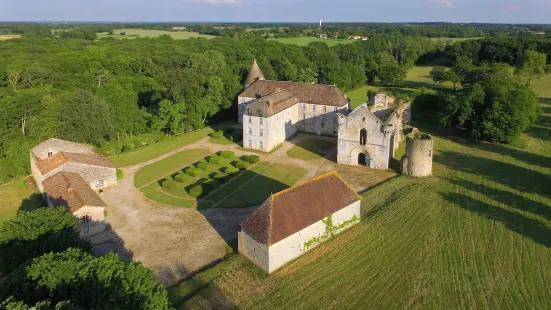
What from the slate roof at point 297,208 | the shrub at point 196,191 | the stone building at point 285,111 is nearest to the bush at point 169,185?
the shrub at point 196,191

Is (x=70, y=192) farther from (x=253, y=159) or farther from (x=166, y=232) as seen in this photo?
(x=253, y=159)

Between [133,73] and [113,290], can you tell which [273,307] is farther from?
[133,73]

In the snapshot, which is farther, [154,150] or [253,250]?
[154,150]

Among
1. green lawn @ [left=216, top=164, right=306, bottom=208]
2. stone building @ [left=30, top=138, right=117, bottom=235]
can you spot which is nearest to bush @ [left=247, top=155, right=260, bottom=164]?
green lawn @ [left=216, top=164, right=306, bottom=208]

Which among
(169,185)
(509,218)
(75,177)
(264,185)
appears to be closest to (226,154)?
(264,185)

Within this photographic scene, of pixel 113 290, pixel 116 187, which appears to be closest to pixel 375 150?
pixel 116 187

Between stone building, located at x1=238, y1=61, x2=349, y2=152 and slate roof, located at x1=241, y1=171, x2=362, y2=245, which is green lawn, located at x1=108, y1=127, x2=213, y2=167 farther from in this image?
slate roof, located at x1=241, y1=171, x2=362, y2=245

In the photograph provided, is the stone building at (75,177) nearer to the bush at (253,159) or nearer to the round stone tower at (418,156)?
the bush at (253,159)
